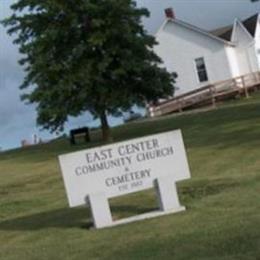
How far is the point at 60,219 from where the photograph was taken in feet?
46.8

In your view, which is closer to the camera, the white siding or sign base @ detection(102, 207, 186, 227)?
sign base @ detection(102, 207, 186, 227)

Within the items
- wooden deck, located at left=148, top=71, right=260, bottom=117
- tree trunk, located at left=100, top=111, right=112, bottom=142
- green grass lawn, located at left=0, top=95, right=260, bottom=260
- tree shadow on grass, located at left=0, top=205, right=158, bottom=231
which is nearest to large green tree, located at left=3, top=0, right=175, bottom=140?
tree trunk, located at left=100, top=111, right=112, bottom=142

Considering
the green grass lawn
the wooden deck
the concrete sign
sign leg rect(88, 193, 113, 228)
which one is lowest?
the green grass lawn

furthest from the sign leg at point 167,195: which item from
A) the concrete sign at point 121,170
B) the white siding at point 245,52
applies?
the white siding at point 245,52

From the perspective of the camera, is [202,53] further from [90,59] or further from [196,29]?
[90,59]

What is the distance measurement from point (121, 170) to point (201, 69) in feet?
172

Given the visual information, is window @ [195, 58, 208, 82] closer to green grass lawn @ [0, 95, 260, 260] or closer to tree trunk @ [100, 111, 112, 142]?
tree trunk @ [100, 111, 112, 142]

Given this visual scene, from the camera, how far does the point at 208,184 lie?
1639 centimetres

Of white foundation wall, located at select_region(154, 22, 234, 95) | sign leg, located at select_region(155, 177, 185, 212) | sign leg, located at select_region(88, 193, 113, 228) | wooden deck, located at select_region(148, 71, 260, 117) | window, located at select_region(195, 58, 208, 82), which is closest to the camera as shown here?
sign leg, located at select_region(88, 193, 113, 228)

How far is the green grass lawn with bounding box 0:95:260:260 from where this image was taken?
9.92 meters

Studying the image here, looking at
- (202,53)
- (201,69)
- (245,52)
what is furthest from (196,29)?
(245,52)

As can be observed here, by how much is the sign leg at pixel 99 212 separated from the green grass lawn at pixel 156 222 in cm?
25

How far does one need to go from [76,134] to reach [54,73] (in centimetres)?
507

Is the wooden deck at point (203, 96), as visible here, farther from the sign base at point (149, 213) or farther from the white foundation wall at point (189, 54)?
the sign base at point (149, 213)
